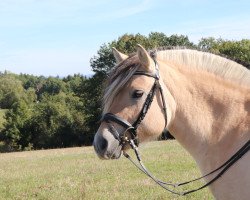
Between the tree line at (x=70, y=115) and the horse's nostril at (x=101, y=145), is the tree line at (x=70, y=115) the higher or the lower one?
the lower one

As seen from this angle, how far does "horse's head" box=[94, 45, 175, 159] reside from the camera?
14.2ft

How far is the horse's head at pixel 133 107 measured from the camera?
14.2ft

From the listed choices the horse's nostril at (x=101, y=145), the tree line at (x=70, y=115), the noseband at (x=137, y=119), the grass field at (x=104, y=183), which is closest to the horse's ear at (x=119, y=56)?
the noseband at (x=137, y=119)

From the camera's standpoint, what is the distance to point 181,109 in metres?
4.50

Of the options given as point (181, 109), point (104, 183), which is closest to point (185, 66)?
point (181, 109)

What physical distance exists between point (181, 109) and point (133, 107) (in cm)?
54

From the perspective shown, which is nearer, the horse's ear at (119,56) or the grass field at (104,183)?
the horse's ear at (119,56)

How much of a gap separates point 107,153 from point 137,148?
378mm

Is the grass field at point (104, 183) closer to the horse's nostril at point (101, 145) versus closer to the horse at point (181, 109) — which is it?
the horse at point (181, 109)

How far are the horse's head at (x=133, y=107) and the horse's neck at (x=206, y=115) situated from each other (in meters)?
0.22

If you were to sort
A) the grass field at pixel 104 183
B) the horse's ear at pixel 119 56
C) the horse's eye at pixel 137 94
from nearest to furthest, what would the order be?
1. the horse's eye at pixel 137 94
2. the horse's ear at pixel 119 56
3. the grass field at pixel 104 183

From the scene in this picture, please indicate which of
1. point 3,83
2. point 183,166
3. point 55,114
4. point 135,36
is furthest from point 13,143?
point 3,83

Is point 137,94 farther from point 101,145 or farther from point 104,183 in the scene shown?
point 104,183

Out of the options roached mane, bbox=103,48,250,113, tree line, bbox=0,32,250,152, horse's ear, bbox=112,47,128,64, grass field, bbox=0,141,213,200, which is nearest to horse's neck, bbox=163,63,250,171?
roached mane, bbox=103,48,250,113
